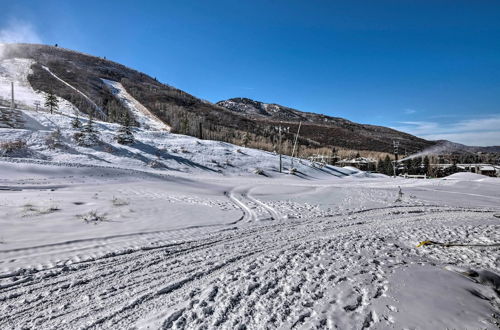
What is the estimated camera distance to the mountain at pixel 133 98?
55.1 m

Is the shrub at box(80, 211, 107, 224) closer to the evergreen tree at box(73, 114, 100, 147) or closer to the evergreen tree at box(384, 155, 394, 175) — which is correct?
the evergreen tree at box(73, 114, 100, 147)

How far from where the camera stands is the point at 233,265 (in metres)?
4.54

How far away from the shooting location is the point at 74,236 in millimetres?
5492

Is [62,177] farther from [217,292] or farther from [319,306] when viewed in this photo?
[319,306]

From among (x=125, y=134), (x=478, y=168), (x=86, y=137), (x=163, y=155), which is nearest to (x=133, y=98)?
(x=125, y=134)

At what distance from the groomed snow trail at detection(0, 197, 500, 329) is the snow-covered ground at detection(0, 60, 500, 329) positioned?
20 millimetres

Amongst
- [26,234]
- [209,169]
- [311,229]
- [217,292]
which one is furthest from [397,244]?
[209,169]

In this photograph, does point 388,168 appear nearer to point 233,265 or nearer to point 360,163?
Result: point 360,163

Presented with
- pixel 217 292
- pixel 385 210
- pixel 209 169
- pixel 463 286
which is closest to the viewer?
pixel 217 292

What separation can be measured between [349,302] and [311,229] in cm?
397

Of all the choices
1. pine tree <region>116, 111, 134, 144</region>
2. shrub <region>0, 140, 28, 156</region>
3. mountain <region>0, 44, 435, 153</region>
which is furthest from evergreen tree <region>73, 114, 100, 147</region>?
mountain <region>0, 44, 435, 153</region>

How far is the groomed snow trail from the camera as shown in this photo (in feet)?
9.65

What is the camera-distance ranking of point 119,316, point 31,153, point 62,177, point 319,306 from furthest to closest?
1. point 31,153
2. point 62,177
3. point 319,306
4. point 119,316

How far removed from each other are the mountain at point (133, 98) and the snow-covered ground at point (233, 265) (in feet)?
118
